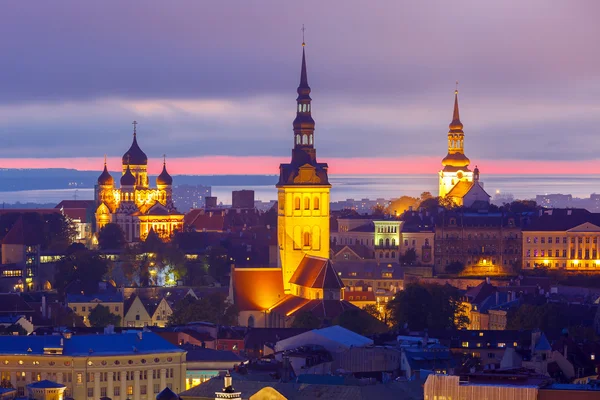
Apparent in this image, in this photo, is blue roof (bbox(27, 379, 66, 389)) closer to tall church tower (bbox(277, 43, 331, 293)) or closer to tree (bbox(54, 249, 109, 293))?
tall church tower (bbox(277, 43, 331, 293))

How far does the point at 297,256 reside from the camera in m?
156

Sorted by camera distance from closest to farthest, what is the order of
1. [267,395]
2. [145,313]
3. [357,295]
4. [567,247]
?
[267,395] → [145,313] → [357,295] → [567,247]

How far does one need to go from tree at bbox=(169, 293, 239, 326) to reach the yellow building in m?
7.82

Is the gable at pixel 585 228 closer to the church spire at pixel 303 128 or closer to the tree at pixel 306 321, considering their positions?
the church spire at pixel 303 128

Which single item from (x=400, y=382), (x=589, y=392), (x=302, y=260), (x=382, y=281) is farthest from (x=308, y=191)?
(x=589, y=392)

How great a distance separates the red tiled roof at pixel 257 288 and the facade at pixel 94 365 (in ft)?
122

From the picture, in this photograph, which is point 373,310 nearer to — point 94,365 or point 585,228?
point 94,365

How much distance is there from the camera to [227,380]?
71.8 meters

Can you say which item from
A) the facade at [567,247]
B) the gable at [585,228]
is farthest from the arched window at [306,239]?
the gable at [585,228]

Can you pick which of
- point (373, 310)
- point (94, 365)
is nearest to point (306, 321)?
point (373, 310)

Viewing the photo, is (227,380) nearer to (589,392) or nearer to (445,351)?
(589,392)

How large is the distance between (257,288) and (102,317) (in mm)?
10430

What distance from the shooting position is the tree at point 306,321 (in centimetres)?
13650

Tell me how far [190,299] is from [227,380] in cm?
8304
